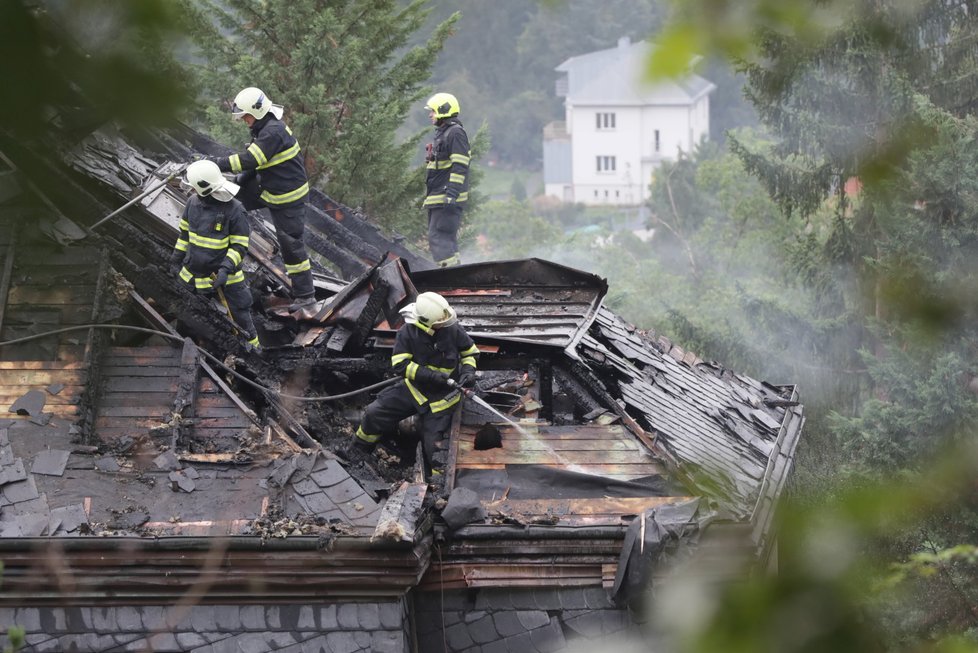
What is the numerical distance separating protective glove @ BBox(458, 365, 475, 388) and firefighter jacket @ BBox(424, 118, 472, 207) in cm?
477

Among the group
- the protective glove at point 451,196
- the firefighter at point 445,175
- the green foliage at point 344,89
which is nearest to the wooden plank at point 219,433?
the firefighter at point 445,175

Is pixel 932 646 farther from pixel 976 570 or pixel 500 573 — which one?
pixel 976 570

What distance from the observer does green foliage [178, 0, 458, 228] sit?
1730 cm

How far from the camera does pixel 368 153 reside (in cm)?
1984

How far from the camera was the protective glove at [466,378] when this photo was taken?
33.3ft

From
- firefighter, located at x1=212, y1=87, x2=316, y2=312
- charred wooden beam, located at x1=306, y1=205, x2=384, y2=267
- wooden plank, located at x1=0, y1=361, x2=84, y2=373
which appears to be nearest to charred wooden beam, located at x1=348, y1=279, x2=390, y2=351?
firefighter, located at x1=212, y1=87, x2=316, y2=312

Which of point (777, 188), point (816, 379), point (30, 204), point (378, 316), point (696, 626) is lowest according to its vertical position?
point (696, 626)

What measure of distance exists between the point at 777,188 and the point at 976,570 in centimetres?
1236

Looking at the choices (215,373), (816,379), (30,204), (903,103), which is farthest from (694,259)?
(30,204)

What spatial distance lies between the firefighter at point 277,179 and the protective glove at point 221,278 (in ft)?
3.03

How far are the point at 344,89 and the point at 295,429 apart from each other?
1055 cm

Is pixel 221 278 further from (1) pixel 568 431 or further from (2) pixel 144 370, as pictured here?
(1) pixel 568 431

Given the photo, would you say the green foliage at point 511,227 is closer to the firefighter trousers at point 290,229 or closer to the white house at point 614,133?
the white house at point 614,133

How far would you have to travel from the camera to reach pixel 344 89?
64.4 feet
